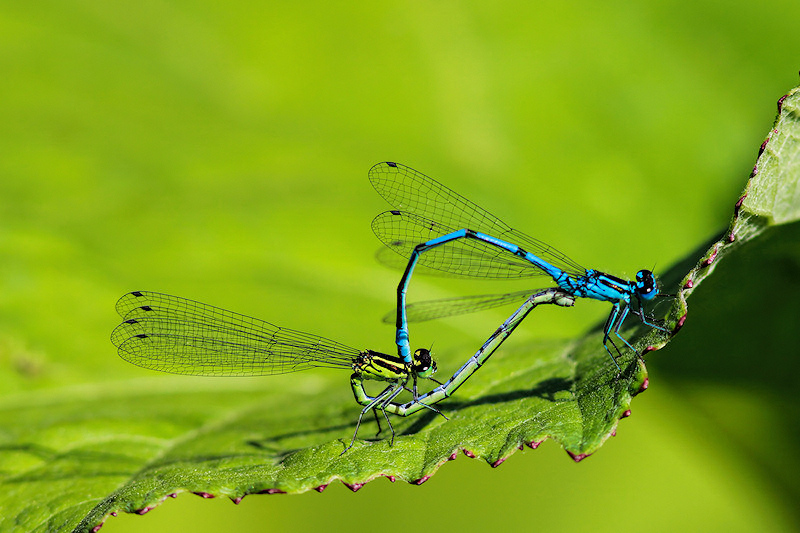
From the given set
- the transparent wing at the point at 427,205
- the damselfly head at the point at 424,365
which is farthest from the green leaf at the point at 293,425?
the transparent wing at the point at 427,205

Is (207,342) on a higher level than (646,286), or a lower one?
higher

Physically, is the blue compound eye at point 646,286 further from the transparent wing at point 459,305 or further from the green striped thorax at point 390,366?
the green striped thorax at point 390,366

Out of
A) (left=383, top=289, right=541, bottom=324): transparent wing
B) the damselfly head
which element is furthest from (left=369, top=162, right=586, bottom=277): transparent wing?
the damselfly head

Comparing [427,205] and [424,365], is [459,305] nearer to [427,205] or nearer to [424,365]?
[424,365]

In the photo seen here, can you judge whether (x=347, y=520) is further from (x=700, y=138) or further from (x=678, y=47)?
(x=678, y=47)

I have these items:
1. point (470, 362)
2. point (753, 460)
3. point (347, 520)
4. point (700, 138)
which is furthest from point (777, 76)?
point (347, 520)

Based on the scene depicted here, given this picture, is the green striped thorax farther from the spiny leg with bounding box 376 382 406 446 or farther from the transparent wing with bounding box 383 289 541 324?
the transparent wing with bounding box 383 289 541 324

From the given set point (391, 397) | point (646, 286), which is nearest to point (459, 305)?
point (391, 397)
